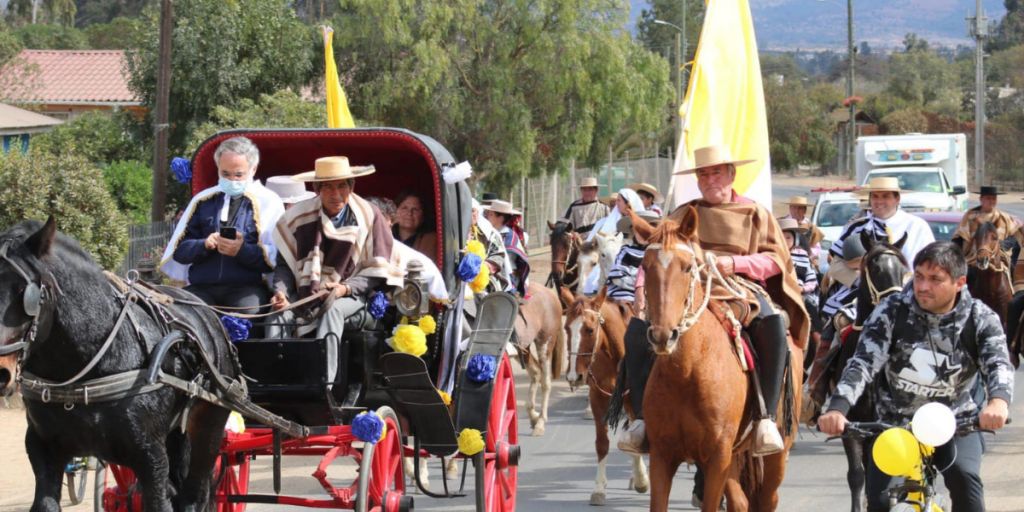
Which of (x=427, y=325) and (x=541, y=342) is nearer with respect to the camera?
(x=427, y=325)

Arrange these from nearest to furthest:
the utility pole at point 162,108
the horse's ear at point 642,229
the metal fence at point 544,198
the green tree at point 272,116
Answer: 1. the horse's ear at point 642,229
2. the utility pole at point 162,108
3. the green tree at point 272,116
4. the metal fence at point 544,198

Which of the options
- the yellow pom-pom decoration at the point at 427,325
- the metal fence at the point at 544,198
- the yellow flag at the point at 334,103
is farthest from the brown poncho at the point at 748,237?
the metal fence at the point at 544,198

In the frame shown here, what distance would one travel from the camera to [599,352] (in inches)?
372

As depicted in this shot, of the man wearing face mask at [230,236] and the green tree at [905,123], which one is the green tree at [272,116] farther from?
the green tree at [905,123]

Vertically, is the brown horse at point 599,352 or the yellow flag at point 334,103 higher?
the yellow flag at point 334,103

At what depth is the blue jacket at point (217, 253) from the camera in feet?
21.2

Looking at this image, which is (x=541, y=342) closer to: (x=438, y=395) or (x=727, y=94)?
(x=727, y=94)

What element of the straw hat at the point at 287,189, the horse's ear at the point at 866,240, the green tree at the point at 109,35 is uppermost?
the green tree at the point at 109,35

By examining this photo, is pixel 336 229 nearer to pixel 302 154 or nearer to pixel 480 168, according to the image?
pixel 302 154

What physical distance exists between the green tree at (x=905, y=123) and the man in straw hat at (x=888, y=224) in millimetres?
61713

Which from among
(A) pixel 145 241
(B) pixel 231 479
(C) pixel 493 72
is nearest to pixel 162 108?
(A) pixel 145 241

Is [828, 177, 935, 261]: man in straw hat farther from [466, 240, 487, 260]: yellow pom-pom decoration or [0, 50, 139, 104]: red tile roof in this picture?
[0, 50, 139, 104]: red tile roof

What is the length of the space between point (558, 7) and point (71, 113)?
21.2 m

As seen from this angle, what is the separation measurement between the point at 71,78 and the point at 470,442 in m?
39.0
